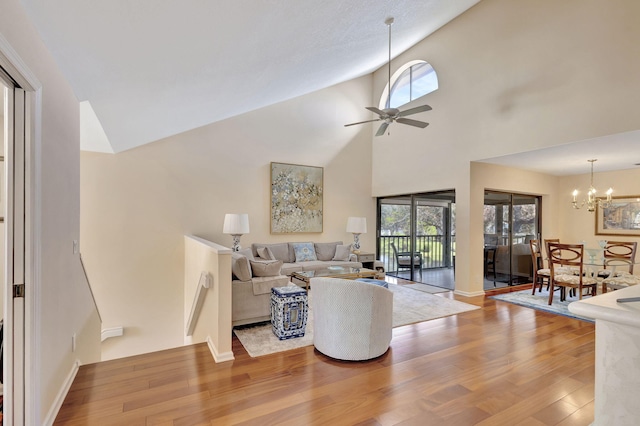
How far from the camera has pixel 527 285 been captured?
6.13 m

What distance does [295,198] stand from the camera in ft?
21.8

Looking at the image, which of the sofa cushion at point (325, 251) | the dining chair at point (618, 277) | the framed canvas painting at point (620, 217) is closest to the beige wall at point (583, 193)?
the framed canvas painting at point (620, 217)

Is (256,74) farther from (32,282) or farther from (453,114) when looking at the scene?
(453,114)

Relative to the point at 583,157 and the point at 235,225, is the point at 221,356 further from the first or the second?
the point at 583,157

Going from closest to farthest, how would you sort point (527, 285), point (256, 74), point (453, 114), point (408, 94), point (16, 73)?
point (16, 73) → point (256, 74) → point (453, 114) → point (527, 285) → point (408, 94)

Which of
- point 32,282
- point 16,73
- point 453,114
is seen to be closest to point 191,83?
point 16,73

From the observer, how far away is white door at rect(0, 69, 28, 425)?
5.55ft

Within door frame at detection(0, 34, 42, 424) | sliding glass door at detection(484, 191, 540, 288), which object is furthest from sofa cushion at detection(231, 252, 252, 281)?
sliding glass door at detection(484, 191, 540, 288)

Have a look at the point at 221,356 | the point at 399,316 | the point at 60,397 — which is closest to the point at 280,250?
the point at 399,316

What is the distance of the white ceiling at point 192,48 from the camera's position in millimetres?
1773

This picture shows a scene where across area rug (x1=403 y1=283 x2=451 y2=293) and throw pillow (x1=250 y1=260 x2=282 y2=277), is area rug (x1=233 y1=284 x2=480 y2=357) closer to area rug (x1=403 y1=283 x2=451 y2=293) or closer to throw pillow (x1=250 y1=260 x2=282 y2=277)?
area rug (x1=403 y1=283 x2=451 y2=293)

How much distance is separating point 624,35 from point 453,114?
2.33m

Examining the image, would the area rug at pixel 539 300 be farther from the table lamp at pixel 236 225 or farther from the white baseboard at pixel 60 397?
the white baseboard at pixel 60 397

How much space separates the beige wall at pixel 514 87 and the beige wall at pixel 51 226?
5.40 metres
